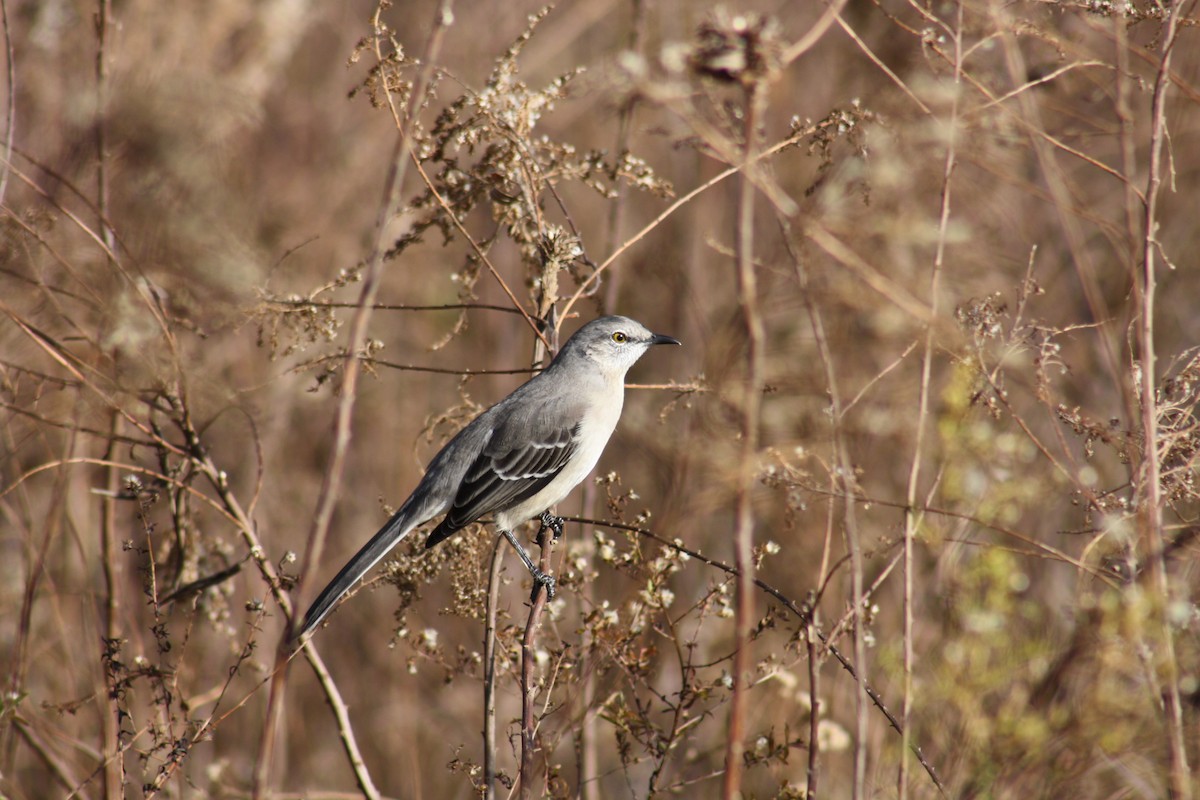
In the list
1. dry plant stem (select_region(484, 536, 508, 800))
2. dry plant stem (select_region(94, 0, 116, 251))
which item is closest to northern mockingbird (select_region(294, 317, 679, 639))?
dry plant stem (select_region(484, 536, 508, 800))

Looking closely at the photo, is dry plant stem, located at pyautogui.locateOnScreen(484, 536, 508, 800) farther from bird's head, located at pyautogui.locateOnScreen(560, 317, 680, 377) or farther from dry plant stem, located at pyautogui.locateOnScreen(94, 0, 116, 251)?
bird's head, located at pyautogui.locateOnScreen(560, 317, 680, 377)

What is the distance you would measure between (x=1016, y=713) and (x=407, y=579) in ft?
7.21

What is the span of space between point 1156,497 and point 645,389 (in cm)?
304

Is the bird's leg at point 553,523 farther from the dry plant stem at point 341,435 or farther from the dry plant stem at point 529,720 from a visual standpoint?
the dry plant stem at point 341,435

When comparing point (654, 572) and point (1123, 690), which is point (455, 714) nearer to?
point (654, 572)

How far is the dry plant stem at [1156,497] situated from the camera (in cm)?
224

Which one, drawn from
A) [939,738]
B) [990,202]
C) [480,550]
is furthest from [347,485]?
[939,738]

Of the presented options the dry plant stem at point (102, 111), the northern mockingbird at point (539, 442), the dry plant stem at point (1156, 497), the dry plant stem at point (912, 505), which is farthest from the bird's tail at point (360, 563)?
the dry plant stem at point (1156, 497)

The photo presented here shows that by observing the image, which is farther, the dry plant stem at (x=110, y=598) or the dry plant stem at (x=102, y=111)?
the dry plant stem at (x=102, y=111)

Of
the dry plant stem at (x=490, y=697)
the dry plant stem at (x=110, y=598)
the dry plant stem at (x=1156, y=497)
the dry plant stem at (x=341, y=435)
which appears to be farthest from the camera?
the dry plant stem at (x=110, y=598)

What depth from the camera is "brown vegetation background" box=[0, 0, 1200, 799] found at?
2512mm

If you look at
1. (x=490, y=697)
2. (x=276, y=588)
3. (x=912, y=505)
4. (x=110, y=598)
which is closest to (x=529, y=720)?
(x=490, y=697)

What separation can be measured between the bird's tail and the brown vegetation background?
0.27m

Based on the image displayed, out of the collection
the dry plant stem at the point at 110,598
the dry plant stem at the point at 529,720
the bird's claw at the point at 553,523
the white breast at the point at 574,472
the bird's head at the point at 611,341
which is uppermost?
the bird's head at the point at 611,341
